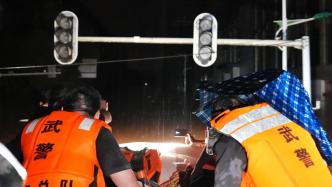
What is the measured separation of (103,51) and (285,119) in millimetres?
44431

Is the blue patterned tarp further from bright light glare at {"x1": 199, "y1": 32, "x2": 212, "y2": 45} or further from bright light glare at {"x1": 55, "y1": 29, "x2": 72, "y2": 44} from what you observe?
bright light glare at {"x1": 55, "y1": 29, "x2": 72, "y2": 44}

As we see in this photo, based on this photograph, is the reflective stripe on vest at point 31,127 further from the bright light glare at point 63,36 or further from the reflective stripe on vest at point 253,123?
the bright light glare at point 63,36

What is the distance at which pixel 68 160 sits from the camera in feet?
9.18

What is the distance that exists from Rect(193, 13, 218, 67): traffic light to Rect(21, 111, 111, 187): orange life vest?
310 inches

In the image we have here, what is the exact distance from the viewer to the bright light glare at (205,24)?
10.6 m

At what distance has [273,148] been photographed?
8.31ft

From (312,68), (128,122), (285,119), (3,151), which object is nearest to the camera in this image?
(3,151)

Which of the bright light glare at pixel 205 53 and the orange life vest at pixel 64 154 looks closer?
the orange life vest at pixel 64 154

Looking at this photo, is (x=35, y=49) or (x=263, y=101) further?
(x=35, y=49)

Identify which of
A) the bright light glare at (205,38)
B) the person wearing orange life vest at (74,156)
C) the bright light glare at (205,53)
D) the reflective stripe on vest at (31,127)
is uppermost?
the bright light glare at (205,38)

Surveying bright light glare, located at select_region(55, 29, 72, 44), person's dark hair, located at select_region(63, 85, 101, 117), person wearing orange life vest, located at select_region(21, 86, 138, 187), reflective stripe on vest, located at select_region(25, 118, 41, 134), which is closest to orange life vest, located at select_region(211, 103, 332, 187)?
person wearing orange life vest, located at select_region(21, 86, 138, 187)

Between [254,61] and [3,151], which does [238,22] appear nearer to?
[254,61]

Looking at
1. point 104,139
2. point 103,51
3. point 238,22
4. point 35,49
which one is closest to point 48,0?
point 35,49

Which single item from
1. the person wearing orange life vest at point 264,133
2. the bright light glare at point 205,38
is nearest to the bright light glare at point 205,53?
the bright light glare at point 205,38
